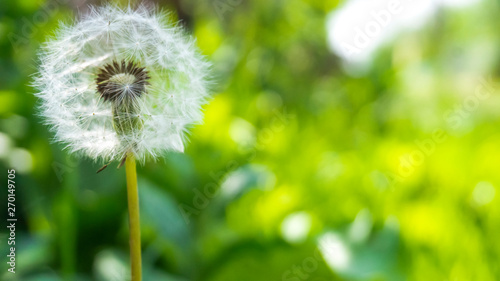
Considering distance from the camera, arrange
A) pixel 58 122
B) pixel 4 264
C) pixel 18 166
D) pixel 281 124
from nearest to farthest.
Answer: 1. pixel 58 122
2. pixel 4 264
3. pixel 18 166
4. pixel 281 124

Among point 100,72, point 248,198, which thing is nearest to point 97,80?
point 100,72

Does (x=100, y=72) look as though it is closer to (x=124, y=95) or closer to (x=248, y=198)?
(x=124, y=95)

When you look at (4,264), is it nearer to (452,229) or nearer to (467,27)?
(452,229)

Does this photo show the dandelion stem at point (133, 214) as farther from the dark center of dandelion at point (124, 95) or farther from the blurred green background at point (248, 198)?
the blurred green background at point (248, 198)

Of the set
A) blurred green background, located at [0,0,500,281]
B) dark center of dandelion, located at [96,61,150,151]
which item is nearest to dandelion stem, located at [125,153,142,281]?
dark center of dandelion, located at [96,61,150,151]

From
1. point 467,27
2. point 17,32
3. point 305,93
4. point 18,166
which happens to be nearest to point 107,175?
point 18,166

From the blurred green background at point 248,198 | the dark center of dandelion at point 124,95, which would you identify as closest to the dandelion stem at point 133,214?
the dark center of dandelion at point 124,95

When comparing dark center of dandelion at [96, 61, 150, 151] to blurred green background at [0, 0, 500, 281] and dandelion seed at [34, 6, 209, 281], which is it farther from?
blurred green background at [0, 0, 500, 281]

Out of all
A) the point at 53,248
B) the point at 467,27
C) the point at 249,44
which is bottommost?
the point at 53,248
